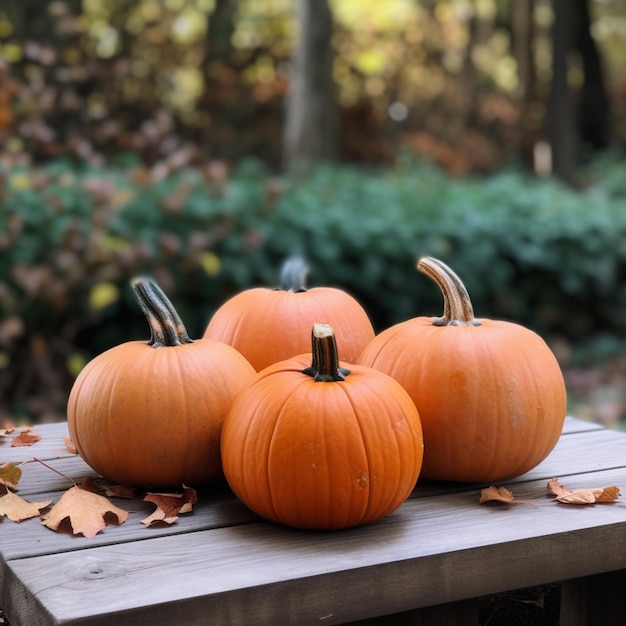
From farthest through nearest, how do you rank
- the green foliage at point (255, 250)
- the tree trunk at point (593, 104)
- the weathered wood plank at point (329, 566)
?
the tree trunk at point (593, 104), the green foliage at point (255, 250), the weathered wood plank at point (329, 566)

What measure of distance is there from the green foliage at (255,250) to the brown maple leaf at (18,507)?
2.54m

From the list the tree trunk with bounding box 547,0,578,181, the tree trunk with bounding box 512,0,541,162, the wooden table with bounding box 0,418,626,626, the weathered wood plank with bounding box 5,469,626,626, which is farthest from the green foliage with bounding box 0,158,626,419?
the tree trunk with bounding box 512,0,541,162

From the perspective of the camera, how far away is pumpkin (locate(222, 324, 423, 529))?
1388mm

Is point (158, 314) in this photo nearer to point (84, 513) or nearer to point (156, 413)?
point (156, 413)

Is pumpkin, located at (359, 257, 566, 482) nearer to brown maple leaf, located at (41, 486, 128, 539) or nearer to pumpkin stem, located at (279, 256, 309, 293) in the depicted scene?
pumpkin stem, located at (279, 256, 309, 293)

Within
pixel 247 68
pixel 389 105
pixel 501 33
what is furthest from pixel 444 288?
pixel 501 33

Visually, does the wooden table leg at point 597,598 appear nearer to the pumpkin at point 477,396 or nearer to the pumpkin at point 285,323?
the pumpkin at point 477,396

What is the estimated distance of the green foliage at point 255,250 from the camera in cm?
420

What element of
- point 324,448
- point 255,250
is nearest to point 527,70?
point 255,250

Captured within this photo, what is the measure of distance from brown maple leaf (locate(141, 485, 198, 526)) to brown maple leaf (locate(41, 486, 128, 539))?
5 centimetres

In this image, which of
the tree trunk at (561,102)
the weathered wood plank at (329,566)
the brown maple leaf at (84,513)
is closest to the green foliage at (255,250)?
the brown maple leaf at (84,513)

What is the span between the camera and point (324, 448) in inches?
54.8

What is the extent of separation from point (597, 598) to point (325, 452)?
2.00 feet

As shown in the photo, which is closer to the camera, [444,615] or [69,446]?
[444,615]
